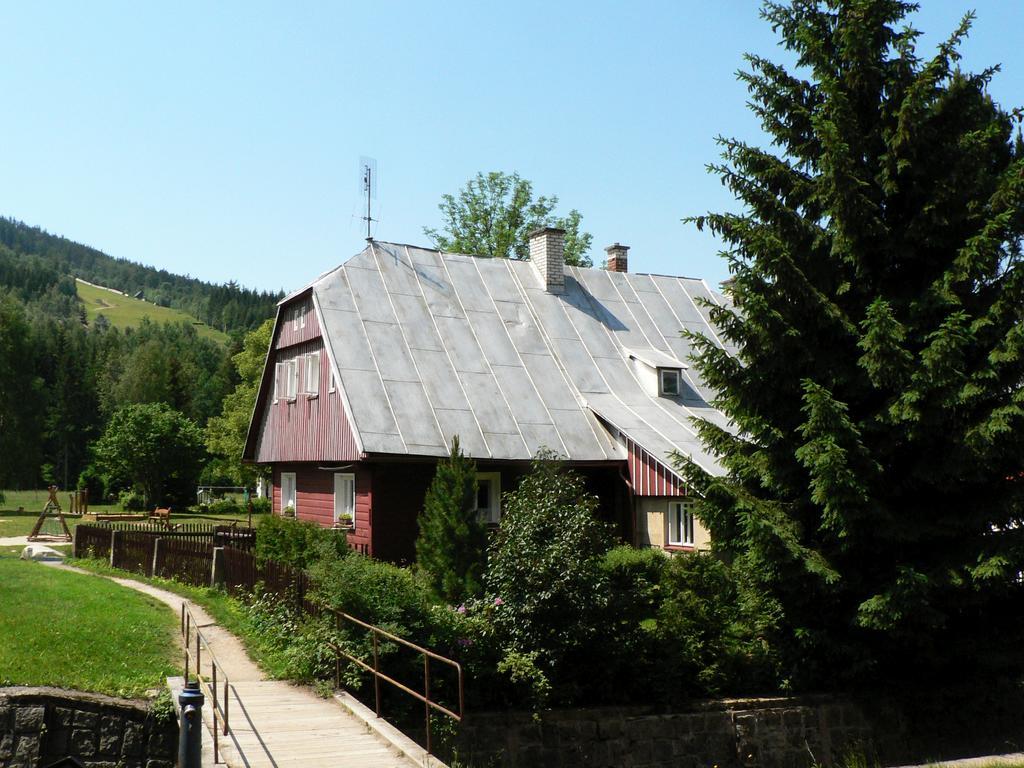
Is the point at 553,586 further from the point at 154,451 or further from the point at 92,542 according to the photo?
the point at 154,451

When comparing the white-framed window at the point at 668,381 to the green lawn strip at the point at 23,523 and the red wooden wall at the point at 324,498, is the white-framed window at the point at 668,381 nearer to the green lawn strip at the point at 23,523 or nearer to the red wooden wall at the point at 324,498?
the red wooden wall at the point at 324,498

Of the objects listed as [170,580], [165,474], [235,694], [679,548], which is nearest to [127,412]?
[165,474]

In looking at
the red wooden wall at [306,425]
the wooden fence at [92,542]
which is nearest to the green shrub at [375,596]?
the red wooden wall at [306,425]

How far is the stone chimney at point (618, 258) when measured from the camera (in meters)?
32.1

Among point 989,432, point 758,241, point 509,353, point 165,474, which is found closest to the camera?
point 989,432

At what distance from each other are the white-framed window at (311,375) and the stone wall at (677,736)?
12798 millimetres

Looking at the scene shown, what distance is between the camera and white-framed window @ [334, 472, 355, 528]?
22.3 meters

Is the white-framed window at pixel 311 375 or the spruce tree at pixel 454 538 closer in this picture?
the spruce tree at pixel 454 538

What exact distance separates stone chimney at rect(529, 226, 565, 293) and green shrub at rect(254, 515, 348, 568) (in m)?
11.6

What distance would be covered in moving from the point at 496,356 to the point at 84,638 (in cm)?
1300

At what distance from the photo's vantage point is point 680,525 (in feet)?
68.0

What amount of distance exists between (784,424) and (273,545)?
10.0 m

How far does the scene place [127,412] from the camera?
49.0 metres

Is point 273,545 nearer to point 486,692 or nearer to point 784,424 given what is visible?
point 486,692
